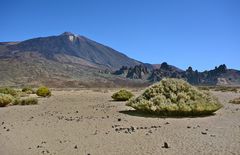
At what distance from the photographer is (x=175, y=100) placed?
15.2 m

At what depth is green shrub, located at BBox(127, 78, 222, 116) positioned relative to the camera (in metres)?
14.9

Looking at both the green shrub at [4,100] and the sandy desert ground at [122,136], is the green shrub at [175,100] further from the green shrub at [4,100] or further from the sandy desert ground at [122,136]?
the green shrub at [4,100]

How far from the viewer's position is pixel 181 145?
A: 9.13 meters

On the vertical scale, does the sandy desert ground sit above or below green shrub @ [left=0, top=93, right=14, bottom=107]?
below

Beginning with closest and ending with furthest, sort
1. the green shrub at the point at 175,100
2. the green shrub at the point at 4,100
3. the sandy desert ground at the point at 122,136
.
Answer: the sandy desert ground at the point at 122,136 < the green shrub at the point at 175,100 < the green shrub at the point at 4,100

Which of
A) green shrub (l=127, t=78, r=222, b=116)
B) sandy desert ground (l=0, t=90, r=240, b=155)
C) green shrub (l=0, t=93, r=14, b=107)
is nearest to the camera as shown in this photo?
sandy desert ground (l=0, t=90, r=240, b=155)

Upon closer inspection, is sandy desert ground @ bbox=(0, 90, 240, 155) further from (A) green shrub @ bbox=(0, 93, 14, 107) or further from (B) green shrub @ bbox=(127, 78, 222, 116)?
(A) green shrub @ bbox=(0, 93, 14, 107)

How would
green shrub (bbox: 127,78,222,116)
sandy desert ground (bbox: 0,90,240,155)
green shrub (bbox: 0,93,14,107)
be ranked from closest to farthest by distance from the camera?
sandy desert ground (bbox: 0,90,240,155) → green shrub (bbox: 127,78,222,116) → green shrub (bbox: 0,93,14,107)

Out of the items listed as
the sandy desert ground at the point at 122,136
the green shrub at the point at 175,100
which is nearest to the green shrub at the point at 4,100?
the sandy desert ground at the point at 122,136

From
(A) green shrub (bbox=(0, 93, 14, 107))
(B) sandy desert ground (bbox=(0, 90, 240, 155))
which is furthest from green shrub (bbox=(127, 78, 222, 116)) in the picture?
(A) green shrub (bbox=(0, 93, 14, 107))

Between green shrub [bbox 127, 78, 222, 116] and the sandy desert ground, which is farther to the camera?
green shrub [bbox 127, 78, 222, 116]

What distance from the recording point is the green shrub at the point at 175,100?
14875 millimetres

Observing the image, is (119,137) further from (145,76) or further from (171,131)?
(145,76)

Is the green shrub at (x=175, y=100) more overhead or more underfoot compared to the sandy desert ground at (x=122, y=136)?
more overhead
